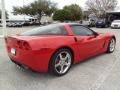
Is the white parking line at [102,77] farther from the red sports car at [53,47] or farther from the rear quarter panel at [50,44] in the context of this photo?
the rear quarter panel at [50,44]

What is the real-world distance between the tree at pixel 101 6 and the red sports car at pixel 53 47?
120ft

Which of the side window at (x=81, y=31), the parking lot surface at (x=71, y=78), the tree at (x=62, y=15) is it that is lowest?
the parking lot surface at (x=71, y=78)

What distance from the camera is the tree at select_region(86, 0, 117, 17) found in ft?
132

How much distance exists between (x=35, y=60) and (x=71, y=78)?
1000 millimetres

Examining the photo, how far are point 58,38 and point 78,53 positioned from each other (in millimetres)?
793

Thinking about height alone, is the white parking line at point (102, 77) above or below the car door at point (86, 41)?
below

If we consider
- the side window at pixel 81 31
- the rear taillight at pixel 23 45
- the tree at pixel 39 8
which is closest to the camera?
the rear taillight at pixel 23 45

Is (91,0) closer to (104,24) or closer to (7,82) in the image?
(104,24)

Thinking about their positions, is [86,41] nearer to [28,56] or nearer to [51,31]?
[51,31]

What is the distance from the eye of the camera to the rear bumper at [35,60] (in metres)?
3.60

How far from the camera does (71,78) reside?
403 centimetres

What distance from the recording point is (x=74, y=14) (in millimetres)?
42312

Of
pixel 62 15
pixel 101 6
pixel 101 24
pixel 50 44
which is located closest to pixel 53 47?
pixel 50 44

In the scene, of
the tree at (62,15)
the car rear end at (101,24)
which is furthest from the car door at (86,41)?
the tree at (62,15)
